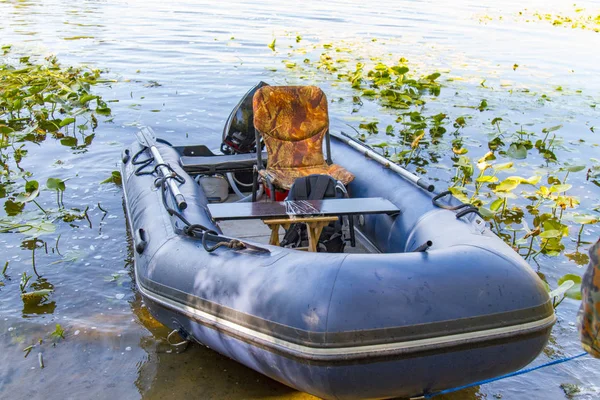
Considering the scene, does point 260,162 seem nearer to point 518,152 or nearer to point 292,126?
point 292,126

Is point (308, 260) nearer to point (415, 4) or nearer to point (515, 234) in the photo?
point (515, 234)

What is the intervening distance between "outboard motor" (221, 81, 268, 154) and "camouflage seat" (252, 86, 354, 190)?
330mm

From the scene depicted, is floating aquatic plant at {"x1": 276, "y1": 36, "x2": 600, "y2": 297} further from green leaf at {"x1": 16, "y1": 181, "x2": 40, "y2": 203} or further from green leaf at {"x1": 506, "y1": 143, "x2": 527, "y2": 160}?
green leaf at {"x1": 16, "y1": 181, "x2": 40, "y2": 203}

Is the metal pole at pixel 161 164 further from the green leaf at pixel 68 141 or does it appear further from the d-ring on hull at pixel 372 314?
the green leaf at pixel 68 141

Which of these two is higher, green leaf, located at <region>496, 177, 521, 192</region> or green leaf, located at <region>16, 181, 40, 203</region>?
green leaf, located at <region>496, 177, 521, 192</region>

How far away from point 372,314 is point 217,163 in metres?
3.02

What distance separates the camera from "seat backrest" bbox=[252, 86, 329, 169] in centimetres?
549

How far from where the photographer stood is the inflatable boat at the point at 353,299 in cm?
286

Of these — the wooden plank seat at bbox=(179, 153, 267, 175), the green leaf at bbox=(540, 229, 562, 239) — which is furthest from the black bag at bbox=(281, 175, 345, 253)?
the green leaf at bbox=(540, 229, 562, 239)

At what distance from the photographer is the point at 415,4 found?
21969 mm

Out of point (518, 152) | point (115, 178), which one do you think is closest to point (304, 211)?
point (115, 178)

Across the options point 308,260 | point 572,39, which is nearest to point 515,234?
point 308,260

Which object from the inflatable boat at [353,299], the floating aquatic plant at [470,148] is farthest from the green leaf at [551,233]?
the inflatable boat at [353,299]

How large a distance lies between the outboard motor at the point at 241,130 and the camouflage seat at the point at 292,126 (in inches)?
13.0
